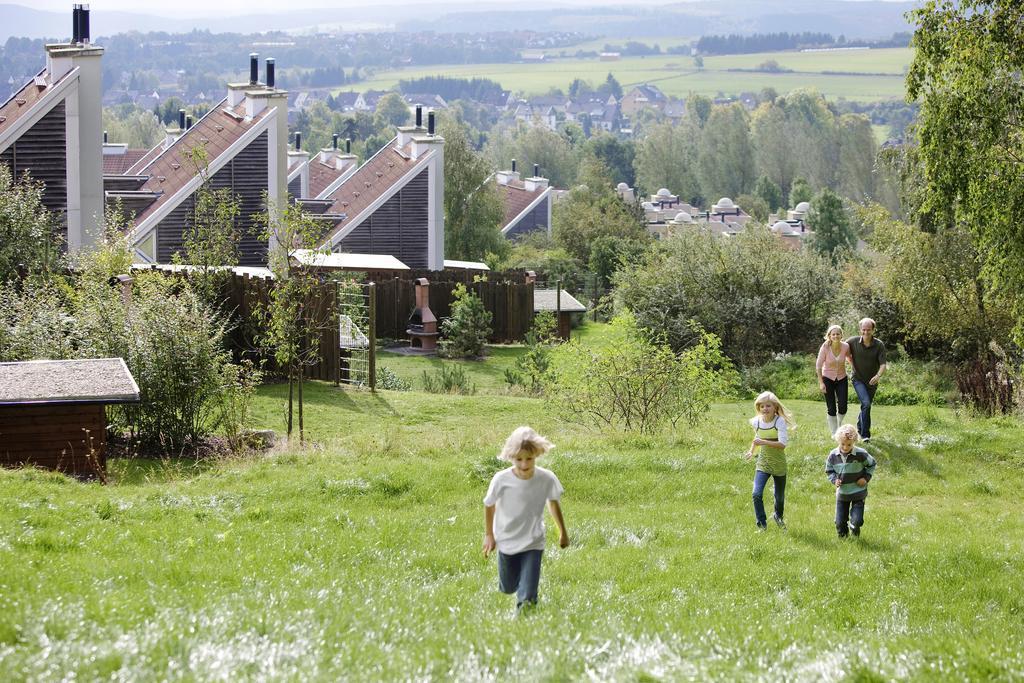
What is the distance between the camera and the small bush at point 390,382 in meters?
24.6

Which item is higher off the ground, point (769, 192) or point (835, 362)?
point (835, 362)

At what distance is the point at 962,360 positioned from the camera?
1133 inches

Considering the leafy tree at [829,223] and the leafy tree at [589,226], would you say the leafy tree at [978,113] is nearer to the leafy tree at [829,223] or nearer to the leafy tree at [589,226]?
the leafy tree at [589,226]

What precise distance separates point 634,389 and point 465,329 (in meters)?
13.3

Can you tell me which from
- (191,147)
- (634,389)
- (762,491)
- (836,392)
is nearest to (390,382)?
(634,389)

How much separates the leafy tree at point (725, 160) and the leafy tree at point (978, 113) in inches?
5258

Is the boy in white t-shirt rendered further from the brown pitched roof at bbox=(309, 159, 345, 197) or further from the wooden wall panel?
the brown pitched roof at bbox=(309, 159, 345, 197)

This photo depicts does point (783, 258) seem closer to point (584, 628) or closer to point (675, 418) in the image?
point (675, 418)

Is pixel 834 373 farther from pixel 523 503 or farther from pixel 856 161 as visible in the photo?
pixel 856 161

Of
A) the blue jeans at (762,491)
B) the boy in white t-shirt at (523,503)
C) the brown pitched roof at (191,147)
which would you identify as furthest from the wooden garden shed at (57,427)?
the brown pitched roof at (191,147)

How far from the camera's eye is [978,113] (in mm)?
13539

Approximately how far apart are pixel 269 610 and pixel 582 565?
9.99 ft

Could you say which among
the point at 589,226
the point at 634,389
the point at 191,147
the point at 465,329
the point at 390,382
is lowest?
the point at 589,226

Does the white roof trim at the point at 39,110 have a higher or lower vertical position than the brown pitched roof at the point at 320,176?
higher
